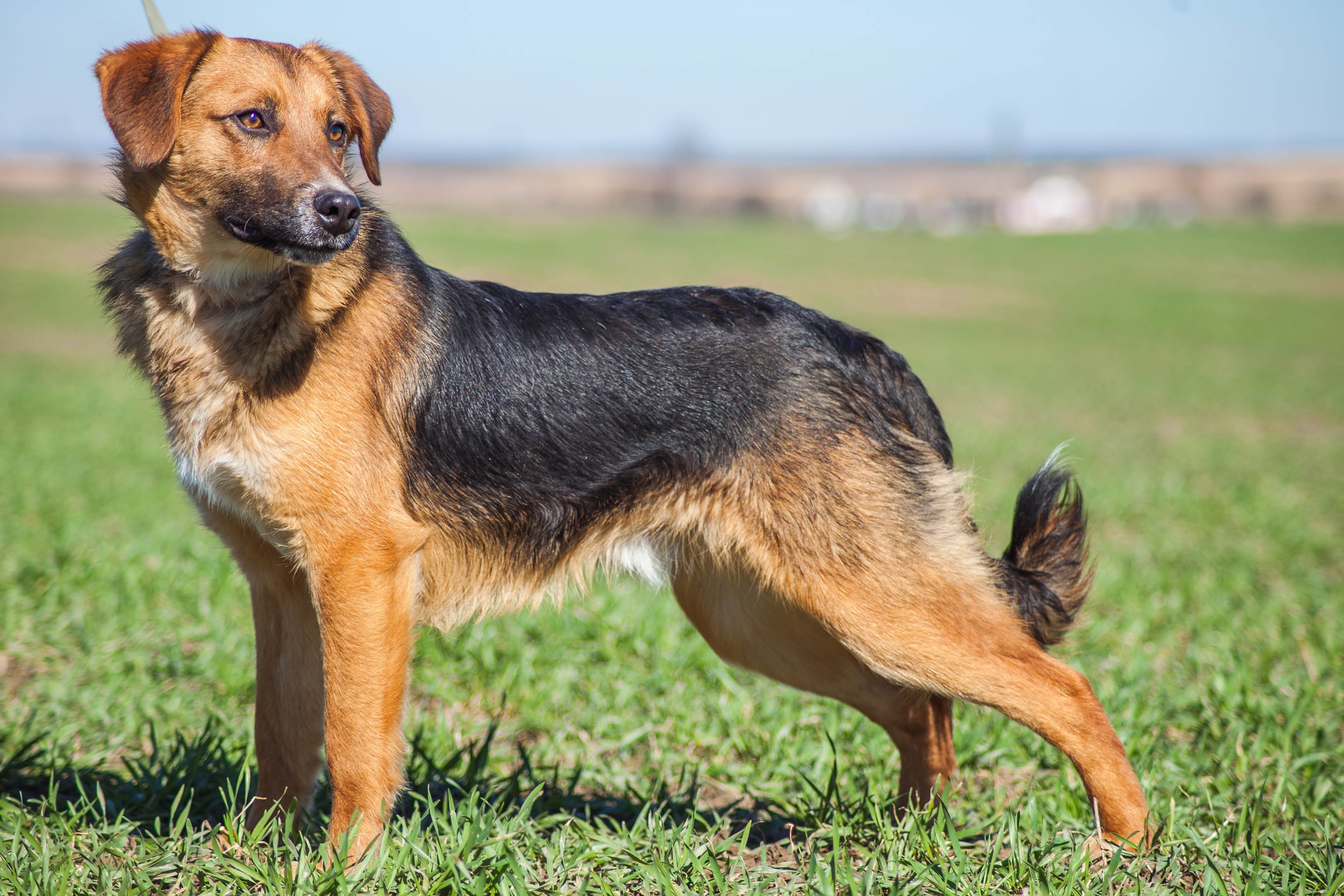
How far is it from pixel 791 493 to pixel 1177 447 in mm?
9986

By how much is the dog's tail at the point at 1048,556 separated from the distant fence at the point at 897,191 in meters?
57.6

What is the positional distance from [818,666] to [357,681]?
1627 millimetres

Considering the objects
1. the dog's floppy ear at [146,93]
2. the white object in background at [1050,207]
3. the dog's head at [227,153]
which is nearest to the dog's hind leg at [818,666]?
the dog's head at [227,153]

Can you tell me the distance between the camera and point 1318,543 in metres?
7.19

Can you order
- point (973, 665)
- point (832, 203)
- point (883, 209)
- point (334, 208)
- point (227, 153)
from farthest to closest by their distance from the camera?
point (883, 209) → point (832, 203) → point (973, 665) → point (227, 153) → point (334, 208)

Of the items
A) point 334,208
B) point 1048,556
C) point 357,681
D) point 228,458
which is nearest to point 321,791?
point 357,681

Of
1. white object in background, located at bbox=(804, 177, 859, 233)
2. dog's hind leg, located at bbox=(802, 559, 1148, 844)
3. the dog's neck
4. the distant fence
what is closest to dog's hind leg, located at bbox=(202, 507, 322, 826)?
the dog's neck

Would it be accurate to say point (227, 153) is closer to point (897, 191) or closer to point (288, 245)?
point (288, 245)

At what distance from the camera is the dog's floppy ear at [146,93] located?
298 cm

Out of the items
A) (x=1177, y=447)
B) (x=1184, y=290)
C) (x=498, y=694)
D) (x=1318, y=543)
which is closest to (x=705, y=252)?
(x=1184, y=290)

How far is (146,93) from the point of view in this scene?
119 inches

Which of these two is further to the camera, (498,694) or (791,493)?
(498,694)

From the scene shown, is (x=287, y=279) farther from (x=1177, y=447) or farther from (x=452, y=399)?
(x=1177, y=447)

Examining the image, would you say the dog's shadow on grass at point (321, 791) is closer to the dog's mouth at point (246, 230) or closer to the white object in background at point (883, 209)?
the dog's mouth at point (246, 230)
